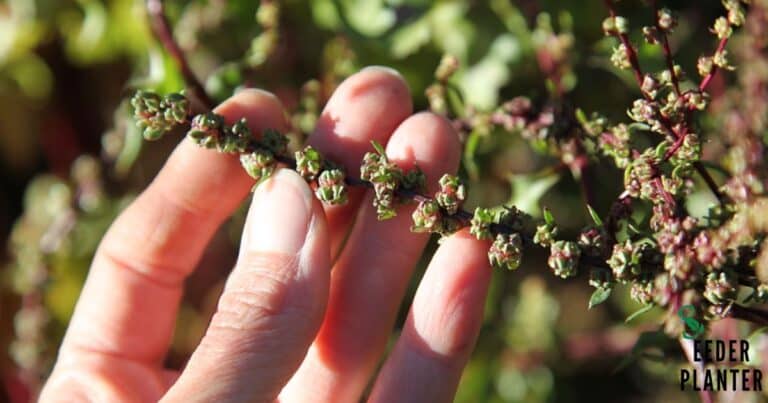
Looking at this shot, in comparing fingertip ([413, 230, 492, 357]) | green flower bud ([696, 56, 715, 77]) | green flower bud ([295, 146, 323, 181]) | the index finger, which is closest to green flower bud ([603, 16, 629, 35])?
green flower bud ([696, 56, 715, 77])

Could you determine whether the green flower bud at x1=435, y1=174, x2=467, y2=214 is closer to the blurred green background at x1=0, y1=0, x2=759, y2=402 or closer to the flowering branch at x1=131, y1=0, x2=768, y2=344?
the flowering branch at x1=131, y1=0, x2=768, y2=344

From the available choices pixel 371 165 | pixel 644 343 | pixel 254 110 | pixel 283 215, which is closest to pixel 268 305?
pixel 283 215

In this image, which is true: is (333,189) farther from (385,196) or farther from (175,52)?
(175,52)

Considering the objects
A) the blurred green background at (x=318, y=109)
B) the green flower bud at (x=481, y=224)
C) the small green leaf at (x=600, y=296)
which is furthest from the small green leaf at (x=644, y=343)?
the green flower bud at (x=481, y=224)

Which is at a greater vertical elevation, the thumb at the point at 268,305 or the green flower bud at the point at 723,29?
the green flower bud at the point at 723,29

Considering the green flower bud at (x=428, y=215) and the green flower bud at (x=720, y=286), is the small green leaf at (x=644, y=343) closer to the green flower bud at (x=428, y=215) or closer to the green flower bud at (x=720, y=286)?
the green flower bud at (x=720, y=286)

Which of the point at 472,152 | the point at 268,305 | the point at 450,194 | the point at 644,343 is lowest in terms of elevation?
the point at 268,305
